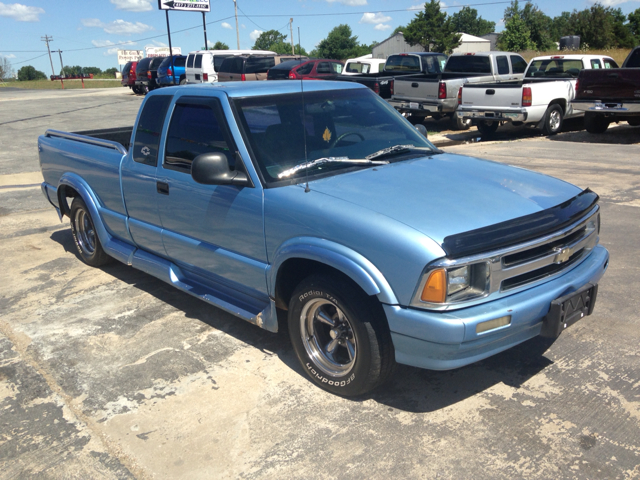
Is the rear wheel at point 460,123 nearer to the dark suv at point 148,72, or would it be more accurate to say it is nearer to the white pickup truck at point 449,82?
the white pickup truck at point 449,82

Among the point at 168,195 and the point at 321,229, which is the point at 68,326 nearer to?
the point at 168,195

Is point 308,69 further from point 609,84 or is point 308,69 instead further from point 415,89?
point 609,84

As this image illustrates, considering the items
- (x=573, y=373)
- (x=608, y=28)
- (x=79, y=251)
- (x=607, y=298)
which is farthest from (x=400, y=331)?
(x=608, y=28)

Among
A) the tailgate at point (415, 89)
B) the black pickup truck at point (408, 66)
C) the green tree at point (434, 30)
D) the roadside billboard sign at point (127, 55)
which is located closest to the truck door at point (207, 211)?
the tailgate at point (415, 89)

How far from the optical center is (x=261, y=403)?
3410mm

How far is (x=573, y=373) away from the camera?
355 cm

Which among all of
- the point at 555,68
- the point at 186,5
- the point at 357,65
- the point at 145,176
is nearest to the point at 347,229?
the point at 145,176

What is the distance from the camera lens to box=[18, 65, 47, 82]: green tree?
122688 millimetres

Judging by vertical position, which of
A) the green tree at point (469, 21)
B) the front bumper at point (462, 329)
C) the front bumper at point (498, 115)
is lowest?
the front bumper at point (462, 329)

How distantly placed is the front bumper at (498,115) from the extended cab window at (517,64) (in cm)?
425

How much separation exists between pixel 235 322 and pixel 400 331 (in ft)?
6.42

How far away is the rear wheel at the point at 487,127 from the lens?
1463 centimetres

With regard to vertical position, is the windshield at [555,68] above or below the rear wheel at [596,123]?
above

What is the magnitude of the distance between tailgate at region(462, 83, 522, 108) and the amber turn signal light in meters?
11.6
